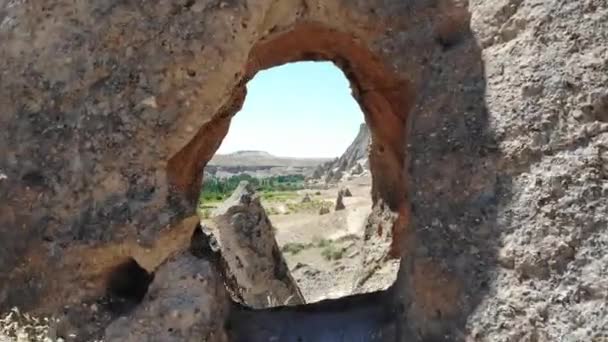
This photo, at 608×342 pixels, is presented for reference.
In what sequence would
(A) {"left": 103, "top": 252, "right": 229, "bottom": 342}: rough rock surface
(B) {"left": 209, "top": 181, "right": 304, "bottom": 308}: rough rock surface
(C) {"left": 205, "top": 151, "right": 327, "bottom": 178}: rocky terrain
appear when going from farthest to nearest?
(C) {"left": 205, "top": 151, "right": 327, "bottom": 178}: rocky terrain < (B) {"left": 209, "top": 181, "right": 304, "bottom": 308}: rough rock surface < (A) {"left": 103, "top": 252, "right": 229, "bottom": 342}: rough rock surface

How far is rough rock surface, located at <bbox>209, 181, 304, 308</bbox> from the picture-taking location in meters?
10.6

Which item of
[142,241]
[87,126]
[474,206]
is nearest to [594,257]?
[474,206]

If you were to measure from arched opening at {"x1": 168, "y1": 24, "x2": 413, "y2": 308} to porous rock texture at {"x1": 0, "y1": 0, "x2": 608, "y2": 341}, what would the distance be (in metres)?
0.34

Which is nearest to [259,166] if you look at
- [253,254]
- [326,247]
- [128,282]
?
[326,247]

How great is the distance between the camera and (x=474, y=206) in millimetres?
4609

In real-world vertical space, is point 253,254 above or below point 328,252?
above

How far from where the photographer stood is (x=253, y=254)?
11117 mm

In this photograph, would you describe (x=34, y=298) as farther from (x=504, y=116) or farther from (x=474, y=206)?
(x=504, y=116)

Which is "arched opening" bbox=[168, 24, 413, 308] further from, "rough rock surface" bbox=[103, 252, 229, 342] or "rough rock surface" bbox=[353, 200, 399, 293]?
"rough rock surface" bbox=[103, 252, 229, 342]

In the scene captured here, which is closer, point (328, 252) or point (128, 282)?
point (128, 282)

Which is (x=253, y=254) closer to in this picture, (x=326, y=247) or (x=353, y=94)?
(x=353, y=94)

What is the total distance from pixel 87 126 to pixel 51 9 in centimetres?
107

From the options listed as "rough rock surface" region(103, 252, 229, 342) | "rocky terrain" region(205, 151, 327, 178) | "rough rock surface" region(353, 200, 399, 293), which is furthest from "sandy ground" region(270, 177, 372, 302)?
"rocky terrain" region(205, 151, 327, 178)

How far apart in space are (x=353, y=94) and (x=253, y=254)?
14.5 feet
